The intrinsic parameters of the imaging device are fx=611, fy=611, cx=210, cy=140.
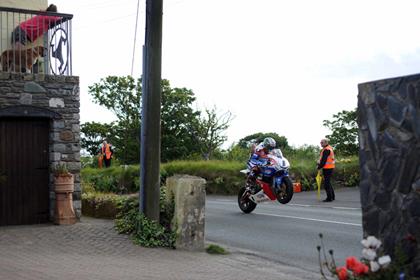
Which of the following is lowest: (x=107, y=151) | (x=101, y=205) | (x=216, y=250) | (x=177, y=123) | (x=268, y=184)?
(x=216, y=250)

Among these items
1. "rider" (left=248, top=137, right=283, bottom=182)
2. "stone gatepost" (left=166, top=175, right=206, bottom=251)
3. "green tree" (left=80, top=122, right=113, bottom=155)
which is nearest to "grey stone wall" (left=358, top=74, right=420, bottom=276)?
"stone gatepost" (left=166, top=175, right=206, bottom=251)

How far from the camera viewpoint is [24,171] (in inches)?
462

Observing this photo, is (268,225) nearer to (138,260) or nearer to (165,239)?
(165,239)

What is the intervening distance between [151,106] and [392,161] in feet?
17.6

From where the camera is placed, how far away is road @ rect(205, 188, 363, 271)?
977cm

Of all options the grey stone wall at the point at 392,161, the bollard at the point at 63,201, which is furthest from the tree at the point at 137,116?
the grey stone wall at the point at 392,161

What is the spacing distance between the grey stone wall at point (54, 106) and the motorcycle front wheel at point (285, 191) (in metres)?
5.23

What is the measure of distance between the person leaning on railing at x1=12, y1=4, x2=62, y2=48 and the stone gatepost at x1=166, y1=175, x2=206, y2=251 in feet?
16.5

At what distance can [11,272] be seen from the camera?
736 centimetres

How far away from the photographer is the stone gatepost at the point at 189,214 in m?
9.70

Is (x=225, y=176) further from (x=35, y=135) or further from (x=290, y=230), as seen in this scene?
(x=35, y=135)

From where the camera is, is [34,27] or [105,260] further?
[34,27]

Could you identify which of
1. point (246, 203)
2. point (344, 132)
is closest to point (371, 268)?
point (246, 203)

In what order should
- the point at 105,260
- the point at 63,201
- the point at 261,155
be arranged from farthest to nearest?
1. the point at 261,155
2. the point at 63,201
3. the point at 105,260
